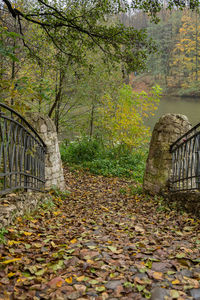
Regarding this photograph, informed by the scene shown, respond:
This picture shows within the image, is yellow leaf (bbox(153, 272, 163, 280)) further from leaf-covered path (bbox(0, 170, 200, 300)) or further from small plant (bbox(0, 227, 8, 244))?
small plant (bbox(0, 227, 8, 244))

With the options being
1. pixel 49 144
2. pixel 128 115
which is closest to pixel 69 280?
pixel 49 144

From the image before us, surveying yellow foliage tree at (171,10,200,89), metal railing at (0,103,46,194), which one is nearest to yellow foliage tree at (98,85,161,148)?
metal railing at (0,103,46,194)

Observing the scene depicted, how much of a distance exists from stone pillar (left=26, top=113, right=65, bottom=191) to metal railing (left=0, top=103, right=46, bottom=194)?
0.20m

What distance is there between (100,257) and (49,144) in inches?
126

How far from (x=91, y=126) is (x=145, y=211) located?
22.5ft

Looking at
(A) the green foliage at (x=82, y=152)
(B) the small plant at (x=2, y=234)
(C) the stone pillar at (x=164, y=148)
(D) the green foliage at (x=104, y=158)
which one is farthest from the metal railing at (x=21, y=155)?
(A) the green foliage at (x=82, y=152)

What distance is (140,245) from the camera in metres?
2.78

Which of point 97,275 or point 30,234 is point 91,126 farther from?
point 97,275

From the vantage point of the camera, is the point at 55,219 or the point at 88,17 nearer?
the point at 55,219

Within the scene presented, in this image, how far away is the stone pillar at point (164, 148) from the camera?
554cm

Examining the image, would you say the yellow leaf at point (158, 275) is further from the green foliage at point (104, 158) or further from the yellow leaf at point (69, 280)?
the green foliage at point (104, 158)

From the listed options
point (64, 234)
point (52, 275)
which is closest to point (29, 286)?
point (52, 275)

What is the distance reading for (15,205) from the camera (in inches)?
A: 129

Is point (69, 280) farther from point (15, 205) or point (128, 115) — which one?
point (128, 115)
